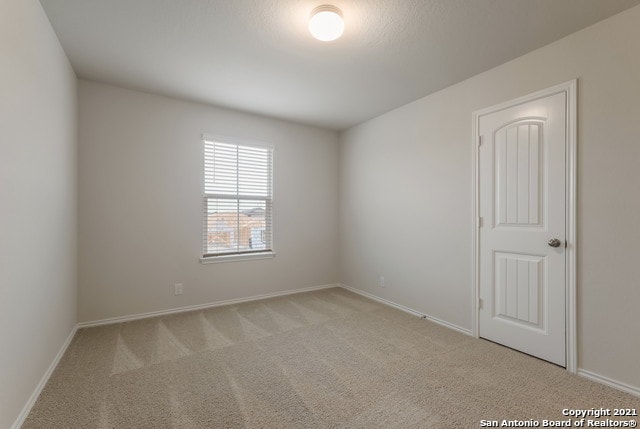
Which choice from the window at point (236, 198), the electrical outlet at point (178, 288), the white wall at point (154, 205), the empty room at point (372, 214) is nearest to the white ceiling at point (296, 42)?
the empty room at point (372, 214)

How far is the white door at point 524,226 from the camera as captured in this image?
221 cm

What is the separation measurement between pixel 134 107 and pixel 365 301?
11.9ft

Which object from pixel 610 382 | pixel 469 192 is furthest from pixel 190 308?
pixel 610 382

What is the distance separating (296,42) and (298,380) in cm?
255

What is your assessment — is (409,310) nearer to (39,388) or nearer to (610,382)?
(610,382)

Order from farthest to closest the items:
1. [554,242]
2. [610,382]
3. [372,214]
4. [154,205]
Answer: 1. [372,214]
2. [154,205]
3. [554,242]
4. [610,382]

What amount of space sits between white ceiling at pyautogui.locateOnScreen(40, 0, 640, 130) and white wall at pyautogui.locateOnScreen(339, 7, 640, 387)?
22 cm

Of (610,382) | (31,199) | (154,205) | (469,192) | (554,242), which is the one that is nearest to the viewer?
(31,199)

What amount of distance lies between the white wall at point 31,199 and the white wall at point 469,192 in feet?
10.9

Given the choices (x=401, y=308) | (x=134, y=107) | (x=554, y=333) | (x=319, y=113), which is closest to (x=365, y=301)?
(x=401, y=308)

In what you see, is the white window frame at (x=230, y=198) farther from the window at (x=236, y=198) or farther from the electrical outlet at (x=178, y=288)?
the electrical outlet at (x=178, y=288)

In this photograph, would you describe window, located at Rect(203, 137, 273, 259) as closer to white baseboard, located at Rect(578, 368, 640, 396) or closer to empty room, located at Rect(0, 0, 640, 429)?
empty room, located at Rect(0, 0, 640, 429)

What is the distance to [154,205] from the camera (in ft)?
10.7

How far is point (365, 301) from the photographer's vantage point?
12.6ft
